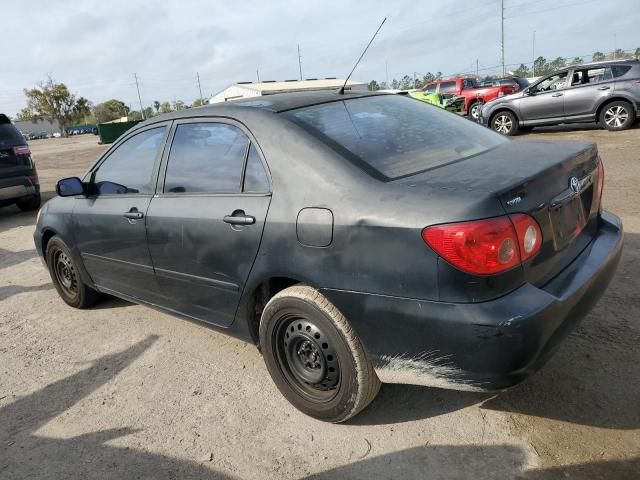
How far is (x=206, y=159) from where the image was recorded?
3.01 meters

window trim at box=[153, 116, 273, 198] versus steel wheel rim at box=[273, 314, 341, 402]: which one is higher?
window trim at box=[153, 116, 273, 198]

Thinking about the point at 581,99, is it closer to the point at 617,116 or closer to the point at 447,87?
the point at 617,116

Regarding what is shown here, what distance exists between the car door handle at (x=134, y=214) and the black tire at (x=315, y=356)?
123cm

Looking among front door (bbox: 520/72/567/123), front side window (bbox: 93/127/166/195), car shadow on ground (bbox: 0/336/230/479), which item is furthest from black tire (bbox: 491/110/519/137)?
car shadow on ground (bbox: 0/336/230/479)

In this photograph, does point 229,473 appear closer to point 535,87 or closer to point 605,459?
point 605,459

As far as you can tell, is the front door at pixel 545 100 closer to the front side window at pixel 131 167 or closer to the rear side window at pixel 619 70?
the rear side window at pixel 619 70

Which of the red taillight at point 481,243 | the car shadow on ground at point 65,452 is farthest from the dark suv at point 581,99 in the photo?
the car shadow on ground at point 65,452

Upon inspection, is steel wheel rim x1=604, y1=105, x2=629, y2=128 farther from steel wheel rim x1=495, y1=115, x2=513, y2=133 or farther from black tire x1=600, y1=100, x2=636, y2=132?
steel wheel rim x1=495, y1=115, x2=513, y2=133

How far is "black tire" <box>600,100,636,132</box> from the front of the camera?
1176 centimetres

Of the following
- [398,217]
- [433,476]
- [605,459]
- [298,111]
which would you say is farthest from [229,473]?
[298,111]

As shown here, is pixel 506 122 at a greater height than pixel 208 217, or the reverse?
pixel 208 217

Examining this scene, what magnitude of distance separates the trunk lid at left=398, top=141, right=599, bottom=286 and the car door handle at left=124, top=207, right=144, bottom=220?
1914mm

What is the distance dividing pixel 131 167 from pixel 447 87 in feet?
59.2

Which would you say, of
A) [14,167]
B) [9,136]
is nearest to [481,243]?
[14,167]
